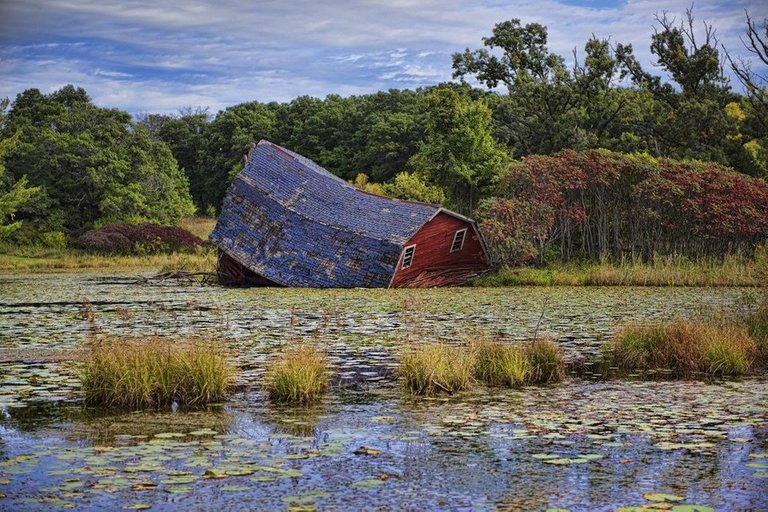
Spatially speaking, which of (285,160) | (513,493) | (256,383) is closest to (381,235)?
(285,160)

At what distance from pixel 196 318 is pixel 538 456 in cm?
1261

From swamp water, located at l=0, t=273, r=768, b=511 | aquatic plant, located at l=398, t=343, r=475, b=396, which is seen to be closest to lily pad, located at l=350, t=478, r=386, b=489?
swamp water, located at l=0, t=273, r=768, b=511

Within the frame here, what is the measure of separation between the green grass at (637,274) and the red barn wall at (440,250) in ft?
3.35

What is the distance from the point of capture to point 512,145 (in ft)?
160

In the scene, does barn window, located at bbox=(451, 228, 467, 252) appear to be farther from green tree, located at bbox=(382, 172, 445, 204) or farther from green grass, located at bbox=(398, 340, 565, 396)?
green grass, located at bbox=(398, 340, 565, 396)

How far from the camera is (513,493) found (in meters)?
7.08

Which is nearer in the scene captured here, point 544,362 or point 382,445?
point 382,445

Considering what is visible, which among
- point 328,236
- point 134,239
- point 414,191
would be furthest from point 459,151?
point 134,239

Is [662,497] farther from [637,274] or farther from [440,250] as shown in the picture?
[440,250]

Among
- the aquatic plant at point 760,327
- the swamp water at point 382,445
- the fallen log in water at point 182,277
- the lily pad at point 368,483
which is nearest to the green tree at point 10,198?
the fallen log in water at point 182,277

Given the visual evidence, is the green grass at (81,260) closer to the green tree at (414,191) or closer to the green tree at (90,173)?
the green tree at (90,173)

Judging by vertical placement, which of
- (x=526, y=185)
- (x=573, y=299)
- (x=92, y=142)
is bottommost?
(x=573, y=299)

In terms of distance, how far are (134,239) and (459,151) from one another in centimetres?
1858

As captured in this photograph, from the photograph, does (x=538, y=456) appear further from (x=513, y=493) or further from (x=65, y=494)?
(x=65, y=494)
